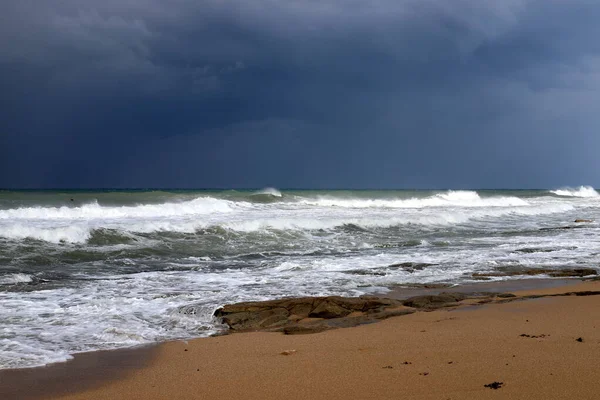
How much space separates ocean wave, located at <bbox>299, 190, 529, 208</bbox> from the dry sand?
118 feet

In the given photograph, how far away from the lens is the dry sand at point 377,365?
149 inches

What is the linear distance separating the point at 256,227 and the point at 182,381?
45.8 feet

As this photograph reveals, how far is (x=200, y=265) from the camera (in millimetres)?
11656

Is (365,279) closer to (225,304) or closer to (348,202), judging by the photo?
(225,304)

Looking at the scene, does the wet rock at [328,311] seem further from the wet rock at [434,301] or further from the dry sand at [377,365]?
the wet rock at [434,301]

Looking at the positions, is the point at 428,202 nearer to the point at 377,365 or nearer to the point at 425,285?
the point at 425,285

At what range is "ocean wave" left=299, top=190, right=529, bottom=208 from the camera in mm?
44094

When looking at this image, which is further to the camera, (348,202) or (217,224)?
(348,202)

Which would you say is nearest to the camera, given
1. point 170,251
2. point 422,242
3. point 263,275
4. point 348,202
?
point 263,275

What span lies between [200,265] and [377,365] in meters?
Result: 7.74

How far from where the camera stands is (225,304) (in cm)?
718

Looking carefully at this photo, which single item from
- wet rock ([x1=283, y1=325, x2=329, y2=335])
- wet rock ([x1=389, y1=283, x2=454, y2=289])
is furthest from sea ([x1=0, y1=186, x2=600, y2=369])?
wet rock ([x1=283, y1=325, x2=329, y2=335])

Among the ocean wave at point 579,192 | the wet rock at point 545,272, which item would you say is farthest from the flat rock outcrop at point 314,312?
the ocean wave at point 579,192

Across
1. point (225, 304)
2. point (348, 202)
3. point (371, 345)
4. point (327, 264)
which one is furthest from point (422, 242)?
point (348, 202)
